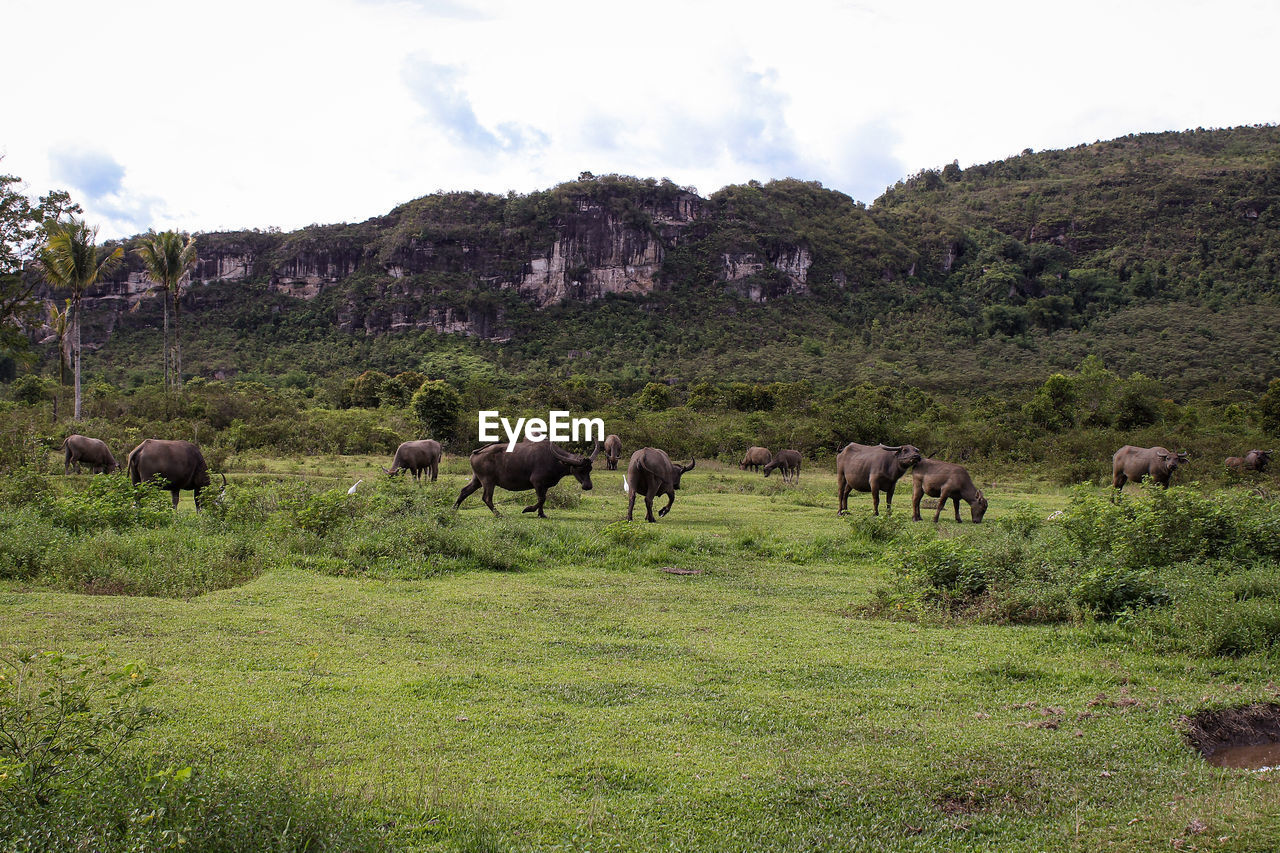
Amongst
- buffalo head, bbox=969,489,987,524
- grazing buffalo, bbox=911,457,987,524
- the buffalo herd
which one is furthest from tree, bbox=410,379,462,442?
buffalo head, bbox=969,489,987,524

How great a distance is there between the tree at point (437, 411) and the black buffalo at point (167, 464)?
18.6 meters

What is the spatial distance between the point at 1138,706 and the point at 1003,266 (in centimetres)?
10879

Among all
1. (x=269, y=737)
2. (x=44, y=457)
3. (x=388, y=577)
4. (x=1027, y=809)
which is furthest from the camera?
(x=44, y=457)

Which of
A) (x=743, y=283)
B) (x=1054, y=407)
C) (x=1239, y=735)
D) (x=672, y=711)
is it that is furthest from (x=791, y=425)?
(x=743, y=283)

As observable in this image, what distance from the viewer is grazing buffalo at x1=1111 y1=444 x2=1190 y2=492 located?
18841 mm

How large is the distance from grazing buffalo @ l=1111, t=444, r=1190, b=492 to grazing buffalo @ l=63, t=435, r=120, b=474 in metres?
25.1

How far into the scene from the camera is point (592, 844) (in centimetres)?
359

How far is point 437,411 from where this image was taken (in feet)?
111

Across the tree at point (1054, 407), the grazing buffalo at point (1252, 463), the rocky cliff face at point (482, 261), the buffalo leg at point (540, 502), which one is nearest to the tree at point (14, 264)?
the buffalo leg at point (540, 502)

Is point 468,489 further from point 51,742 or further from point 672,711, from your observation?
point 51,742

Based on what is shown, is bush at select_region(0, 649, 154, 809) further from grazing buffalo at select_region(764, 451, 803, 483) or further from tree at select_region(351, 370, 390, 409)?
tree at select_region(351, 370, 390, 409)

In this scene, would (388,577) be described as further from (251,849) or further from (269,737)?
(251,849)

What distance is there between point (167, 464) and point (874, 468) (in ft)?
45.4

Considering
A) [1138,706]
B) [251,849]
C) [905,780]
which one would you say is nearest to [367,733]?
[251,849]
